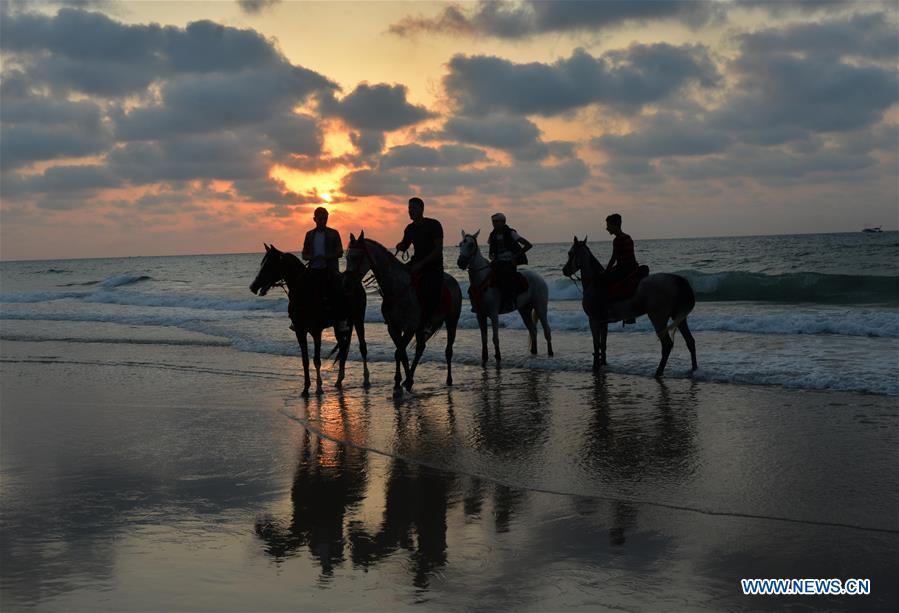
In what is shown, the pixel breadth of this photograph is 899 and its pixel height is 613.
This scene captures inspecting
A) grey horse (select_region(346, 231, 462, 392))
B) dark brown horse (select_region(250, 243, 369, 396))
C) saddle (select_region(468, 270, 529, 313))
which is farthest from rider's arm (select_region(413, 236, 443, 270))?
saddle (select_region(468, 270, 529, 313))

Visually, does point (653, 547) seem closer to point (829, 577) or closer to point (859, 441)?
point (829, 577)

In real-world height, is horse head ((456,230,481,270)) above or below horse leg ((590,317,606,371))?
above

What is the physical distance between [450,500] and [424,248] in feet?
17.6

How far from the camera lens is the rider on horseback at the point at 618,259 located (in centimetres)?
1242

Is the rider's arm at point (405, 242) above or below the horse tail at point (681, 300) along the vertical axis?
above

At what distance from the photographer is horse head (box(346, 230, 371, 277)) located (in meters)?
10.3

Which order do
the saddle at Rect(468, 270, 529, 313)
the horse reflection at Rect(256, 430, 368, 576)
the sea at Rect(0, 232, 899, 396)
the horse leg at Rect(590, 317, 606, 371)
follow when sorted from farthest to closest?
the saddle at Rect(468, 270, 529, 313)
the horse leg at Rect(590, 317, 606, 371)
the sea at Rect(0, 232, 899, 396)
the horse reflection at Rect(256, 430, 368, 576)

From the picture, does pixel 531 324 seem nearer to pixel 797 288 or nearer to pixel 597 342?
pixel 597 342

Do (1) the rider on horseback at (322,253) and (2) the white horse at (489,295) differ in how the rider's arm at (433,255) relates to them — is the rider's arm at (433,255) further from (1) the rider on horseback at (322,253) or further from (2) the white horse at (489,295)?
(2) the white horse at (489,295)

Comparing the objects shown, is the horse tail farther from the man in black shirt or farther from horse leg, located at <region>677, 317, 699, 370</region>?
the man in black shirt

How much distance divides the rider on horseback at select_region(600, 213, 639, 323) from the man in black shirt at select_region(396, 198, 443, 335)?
3131mm

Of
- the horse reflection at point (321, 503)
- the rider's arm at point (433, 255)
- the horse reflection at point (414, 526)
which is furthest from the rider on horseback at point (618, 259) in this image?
the horse reflection at point (414, 526)

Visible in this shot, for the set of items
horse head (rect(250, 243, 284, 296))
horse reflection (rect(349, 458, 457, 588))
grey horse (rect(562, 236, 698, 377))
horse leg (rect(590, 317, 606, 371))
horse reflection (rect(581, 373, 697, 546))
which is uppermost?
horse head (rect(250, 243, 284, 296))

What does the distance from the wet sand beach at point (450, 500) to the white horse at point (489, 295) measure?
3.48 meters
